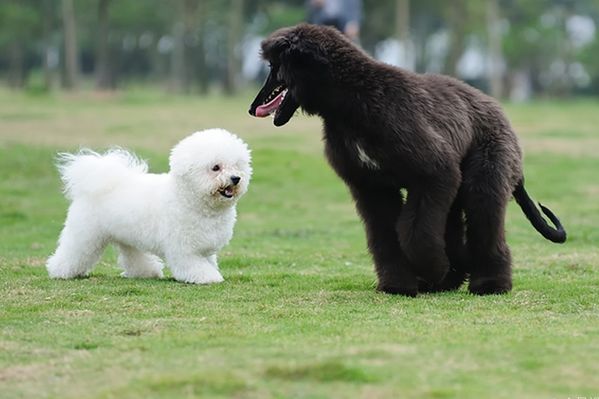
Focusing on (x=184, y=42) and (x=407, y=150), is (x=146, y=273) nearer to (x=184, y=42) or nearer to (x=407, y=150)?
(x=407, y=150)

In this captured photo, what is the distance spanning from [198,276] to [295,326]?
6.83 feet

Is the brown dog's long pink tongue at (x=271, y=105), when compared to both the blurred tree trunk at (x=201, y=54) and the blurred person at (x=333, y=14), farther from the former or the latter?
the blurred tree trunk at (x=201, y=54)

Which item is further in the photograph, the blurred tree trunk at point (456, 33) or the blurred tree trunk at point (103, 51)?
the blurred tree trunk at point (103, 51)

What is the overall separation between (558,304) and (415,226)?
Result: 1.17 meters

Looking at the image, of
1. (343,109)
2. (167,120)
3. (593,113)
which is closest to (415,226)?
(343,109)

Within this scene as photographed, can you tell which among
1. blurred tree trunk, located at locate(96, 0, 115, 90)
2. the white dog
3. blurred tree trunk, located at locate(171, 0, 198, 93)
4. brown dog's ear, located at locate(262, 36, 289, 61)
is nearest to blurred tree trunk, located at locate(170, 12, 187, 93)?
blurred tree trunk, located at locate(171, 0, 198, 93)

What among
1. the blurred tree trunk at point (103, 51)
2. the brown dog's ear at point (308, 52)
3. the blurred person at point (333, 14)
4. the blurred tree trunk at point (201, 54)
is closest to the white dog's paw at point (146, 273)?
the brown dog's ear at point (308, 52)

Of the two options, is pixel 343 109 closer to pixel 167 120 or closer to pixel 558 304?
pixel 558 304

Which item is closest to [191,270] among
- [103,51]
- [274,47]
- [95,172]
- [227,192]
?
[227,192]

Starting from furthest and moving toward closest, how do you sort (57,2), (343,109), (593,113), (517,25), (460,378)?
(517,25) < (57,2) < (593,113) < (343,109) < (460,378)

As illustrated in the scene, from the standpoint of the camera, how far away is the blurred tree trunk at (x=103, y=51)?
177 feet

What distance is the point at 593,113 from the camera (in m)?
35.9

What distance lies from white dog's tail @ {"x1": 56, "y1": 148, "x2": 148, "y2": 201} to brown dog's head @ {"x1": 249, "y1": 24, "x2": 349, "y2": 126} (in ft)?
5.53

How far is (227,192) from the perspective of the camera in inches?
360
